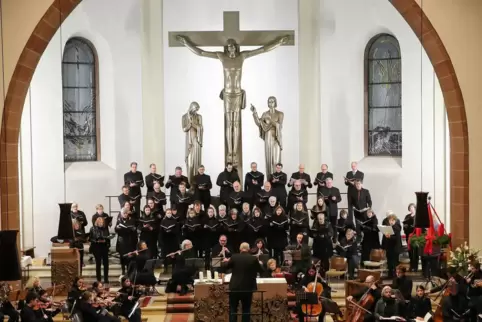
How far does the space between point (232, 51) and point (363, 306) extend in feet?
22.5

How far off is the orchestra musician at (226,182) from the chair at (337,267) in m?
2.49

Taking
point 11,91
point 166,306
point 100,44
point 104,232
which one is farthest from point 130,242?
point 100,44

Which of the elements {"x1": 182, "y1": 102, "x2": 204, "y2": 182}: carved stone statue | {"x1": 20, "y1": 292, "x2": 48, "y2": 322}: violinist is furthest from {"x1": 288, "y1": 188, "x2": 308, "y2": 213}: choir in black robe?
{"x1": 20, "y1": 292, "x2": 48, "y2": 322}: violinist

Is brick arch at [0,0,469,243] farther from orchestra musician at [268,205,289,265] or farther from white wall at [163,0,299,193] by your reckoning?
white wall at [163,0,299,193]

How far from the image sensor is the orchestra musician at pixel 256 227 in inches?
740

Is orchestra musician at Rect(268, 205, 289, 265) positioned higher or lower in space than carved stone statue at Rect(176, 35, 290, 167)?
lower

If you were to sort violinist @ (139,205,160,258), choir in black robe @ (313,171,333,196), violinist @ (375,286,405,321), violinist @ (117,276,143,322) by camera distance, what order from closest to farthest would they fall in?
violinist @ (375,286,405,321) → violinist @ (117,276,143,322) → violinist @ (139,205,160,258) → choir in black robe @ (313,171,333,196)

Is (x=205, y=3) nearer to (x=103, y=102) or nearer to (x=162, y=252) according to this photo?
(x=103, y=102)

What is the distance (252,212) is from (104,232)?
2.59 m

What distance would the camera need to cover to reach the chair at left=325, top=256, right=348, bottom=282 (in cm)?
1809

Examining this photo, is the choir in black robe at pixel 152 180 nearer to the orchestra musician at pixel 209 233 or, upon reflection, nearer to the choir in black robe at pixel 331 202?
the orchestra musician at pixel 209 233

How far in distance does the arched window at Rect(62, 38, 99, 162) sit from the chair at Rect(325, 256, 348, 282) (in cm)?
627

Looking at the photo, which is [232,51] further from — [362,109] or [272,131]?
[362,109]

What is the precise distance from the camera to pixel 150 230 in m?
19.1
